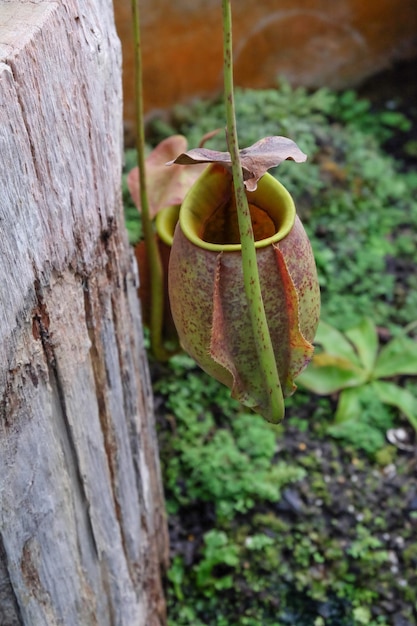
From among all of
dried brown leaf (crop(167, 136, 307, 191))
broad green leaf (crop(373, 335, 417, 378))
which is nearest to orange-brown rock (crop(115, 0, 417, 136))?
broad green leaf (crop(373, 335, 417, 378))

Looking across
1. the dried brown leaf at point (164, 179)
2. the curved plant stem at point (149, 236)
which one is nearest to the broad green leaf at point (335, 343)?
the curved plant stem at point (149, 236)

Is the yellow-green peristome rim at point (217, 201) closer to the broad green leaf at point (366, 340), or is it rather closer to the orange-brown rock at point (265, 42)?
the broad green leaf at point (366, 340)

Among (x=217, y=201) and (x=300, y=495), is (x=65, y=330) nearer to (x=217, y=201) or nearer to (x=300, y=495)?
(x=217, y=201)

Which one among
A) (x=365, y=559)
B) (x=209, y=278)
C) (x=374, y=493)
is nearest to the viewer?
(x=209, y=278)

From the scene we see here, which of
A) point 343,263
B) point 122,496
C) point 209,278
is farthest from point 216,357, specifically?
point 343,263

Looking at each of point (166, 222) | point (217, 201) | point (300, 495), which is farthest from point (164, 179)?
point (300, 495)

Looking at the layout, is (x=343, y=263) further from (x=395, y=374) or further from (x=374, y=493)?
(x=374, y=493)
